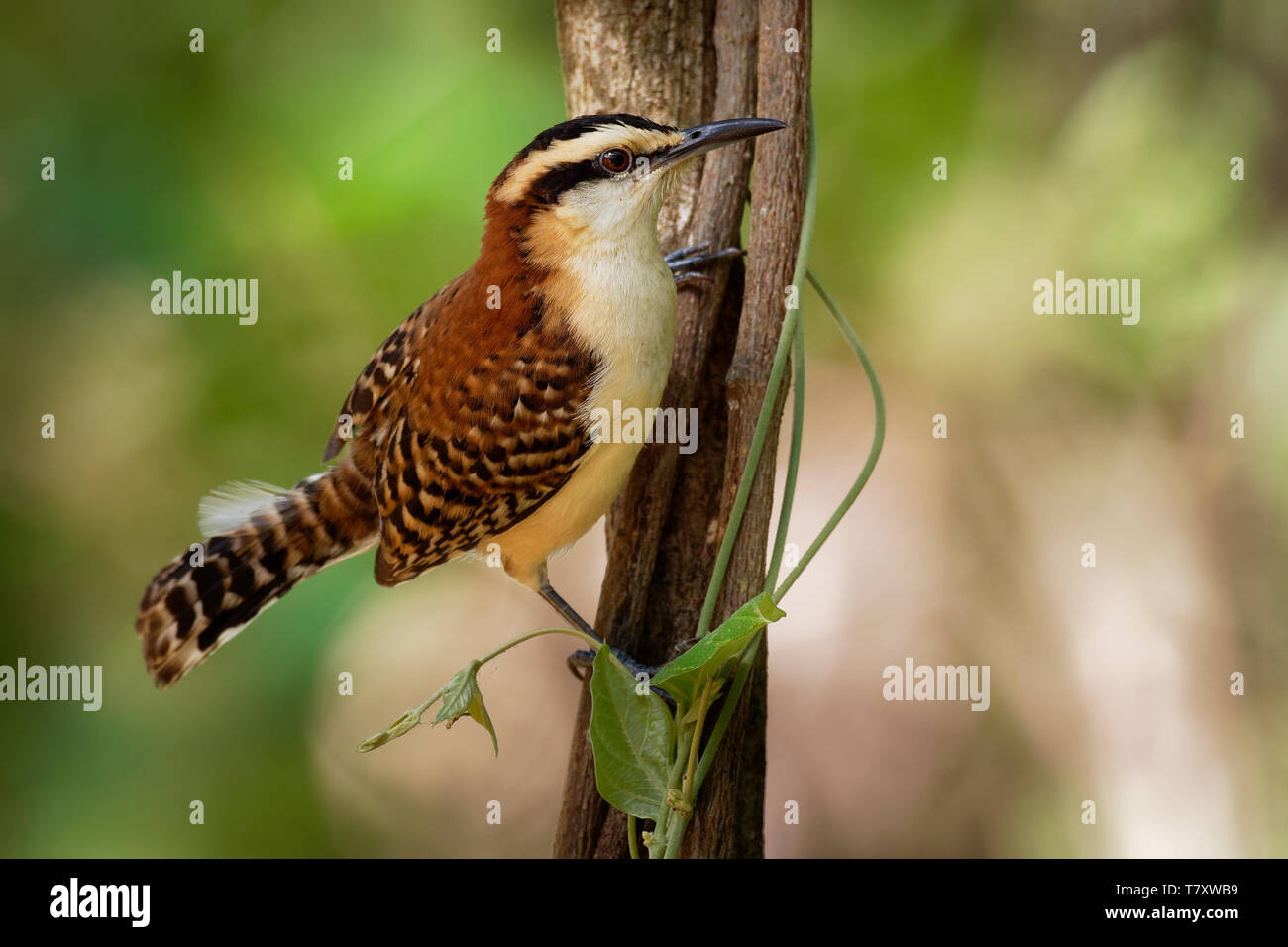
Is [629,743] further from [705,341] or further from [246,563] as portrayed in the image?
[246,563]

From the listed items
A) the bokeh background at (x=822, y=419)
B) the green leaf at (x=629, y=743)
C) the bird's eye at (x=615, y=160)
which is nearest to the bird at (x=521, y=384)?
the bird's eye at (x=615, y=160)

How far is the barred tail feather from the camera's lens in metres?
2.49

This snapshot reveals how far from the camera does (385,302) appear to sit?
3406mm

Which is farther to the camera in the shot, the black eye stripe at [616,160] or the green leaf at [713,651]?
the black eye stripe at [616,160]

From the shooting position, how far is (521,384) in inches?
87.5

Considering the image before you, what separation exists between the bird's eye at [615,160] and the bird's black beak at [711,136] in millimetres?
51

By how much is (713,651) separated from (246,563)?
54.9 inches

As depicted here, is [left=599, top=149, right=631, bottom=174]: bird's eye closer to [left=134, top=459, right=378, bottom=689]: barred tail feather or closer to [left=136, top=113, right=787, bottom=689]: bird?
[left=136, top=113, right=787, bottom=689]: bird

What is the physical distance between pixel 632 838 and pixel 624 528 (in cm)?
67

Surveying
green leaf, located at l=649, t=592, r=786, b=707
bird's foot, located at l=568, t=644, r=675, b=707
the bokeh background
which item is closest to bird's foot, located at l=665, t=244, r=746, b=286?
bird's foot, located at l=568, t=644, r=675, b=707

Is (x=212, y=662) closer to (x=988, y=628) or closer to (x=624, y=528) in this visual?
(x=624, y=528)

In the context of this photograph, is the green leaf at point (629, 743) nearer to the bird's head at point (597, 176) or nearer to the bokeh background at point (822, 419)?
the bird's head at point (597, 176)

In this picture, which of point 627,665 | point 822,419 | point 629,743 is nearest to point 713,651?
point 629,743

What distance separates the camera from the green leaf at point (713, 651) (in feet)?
4.95
